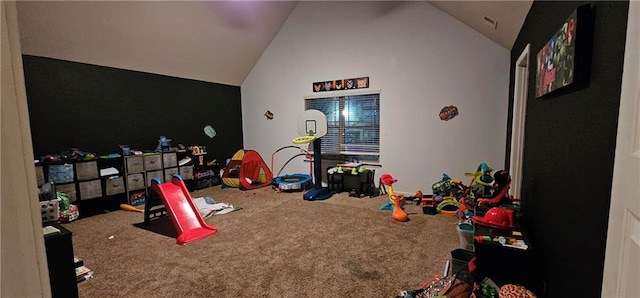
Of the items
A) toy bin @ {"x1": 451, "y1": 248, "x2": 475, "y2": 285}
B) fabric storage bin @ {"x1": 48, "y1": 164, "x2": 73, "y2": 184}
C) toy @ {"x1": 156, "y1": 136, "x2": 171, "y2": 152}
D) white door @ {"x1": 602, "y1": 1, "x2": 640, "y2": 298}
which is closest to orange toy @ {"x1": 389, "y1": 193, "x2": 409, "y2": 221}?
toy bin @ {"x1": 451, "y1": 248, "x2": 475, "y2": 285}

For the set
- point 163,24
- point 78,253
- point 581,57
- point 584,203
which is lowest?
point 78,253

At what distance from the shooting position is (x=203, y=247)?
272cm

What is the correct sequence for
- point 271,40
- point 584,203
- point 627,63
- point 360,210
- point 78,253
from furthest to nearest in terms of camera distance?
point 271,40
point 360,210
point 78,253
point 584,203
point 627,63

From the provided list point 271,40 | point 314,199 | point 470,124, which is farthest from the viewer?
point 271,40

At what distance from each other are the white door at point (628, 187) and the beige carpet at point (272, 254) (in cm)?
142

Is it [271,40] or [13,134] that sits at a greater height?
[271,40]

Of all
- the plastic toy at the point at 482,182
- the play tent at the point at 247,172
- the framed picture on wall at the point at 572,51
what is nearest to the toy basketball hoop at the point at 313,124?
the play tent at the point at 247,172

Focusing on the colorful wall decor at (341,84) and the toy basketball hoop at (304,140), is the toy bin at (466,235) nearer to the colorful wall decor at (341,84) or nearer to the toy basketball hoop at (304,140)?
the toy basketball hoop at (304,140)

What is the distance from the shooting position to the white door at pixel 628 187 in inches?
26.4

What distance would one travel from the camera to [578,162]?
3.91 ft

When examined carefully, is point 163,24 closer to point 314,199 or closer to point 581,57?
point 314,199

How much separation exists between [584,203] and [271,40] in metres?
5.45

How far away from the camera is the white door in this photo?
671 mm

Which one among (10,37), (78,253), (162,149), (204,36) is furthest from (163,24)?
(10,37)
